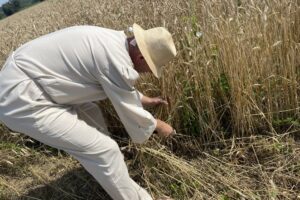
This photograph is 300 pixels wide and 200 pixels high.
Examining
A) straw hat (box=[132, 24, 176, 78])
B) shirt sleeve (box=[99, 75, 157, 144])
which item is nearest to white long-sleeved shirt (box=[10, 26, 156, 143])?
shirt sleeve (box=[99, 75, 157, 144])

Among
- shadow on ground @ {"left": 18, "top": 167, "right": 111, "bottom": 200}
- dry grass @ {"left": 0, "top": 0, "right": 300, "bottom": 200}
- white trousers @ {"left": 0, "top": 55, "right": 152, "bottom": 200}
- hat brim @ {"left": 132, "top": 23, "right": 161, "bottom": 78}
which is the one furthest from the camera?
shadow on ground @ {"left": 18, "top": 167, "right": 111, "bottom": 200}

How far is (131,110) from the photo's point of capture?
2461 millimetres

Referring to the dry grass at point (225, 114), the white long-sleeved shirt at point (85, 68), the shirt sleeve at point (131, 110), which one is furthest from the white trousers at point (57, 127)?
the dry grass at point (225, 114)

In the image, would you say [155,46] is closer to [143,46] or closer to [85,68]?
[143,46]

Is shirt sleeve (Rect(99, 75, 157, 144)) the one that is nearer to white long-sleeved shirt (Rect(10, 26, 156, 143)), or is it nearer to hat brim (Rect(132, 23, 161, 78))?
white long-sleeved shirt (Rect(10, 26, 156, 143))

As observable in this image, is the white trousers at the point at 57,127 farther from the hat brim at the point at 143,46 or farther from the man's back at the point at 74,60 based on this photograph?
the hat brim at the point at 143,46

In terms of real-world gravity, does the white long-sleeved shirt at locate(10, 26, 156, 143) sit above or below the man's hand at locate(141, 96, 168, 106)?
above

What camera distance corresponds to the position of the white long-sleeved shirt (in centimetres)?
235

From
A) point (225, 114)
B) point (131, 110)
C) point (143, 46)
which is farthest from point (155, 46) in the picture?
point (225, 114)

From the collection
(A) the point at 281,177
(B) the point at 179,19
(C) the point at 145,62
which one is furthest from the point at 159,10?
(A) the point at 281,177

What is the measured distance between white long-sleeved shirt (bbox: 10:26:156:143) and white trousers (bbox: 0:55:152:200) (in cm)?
6

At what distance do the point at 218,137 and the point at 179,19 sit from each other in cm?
105

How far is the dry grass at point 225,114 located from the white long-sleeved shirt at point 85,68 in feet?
1.92

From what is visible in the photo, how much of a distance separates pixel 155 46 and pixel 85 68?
1.29 feet
